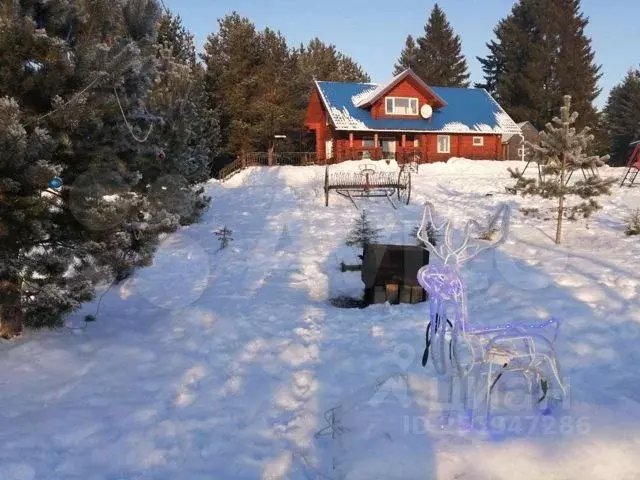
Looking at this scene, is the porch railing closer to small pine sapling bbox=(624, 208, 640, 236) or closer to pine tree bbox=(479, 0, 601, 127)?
small pine sapling bbox=(624, 208, 640, 236)

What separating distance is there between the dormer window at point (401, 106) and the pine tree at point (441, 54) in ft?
91.6

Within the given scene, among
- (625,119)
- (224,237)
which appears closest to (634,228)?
(224,237)

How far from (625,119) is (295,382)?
6113cm

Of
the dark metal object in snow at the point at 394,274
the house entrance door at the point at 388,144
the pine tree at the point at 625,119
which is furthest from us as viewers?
the pine tree at the point at 625,119

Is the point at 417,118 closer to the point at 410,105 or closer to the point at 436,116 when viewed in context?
the point at 410,105

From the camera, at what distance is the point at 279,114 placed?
34.0 meters

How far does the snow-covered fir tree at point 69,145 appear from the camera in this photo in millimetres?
5082

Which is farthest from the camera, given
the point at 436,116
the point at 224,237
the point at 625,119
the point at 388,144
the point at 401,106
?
the point at 625,119

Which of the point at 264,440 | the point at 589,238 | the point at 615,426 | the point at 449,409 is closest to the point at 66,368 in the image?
the point at 264,440

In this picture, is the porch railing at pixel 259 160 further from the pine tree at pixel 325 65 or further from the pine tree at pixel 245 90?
the pine tree at pixel 325 65

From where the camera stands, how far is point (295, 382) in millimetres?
5176

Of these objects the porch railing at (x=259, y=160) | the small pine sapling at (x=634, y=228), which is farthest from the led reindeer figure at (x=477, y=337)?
the porch railing at (x=259, y=160)

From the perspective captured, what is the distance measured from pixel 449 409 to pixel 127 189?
422 cm

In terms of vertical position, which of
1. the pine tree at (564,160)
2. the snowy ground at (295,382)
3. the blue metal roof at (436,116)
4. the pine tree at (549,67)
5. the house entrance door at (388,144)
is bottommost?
the snowy ground at (295,382)
